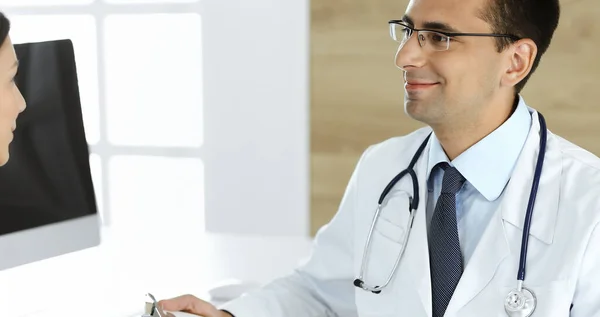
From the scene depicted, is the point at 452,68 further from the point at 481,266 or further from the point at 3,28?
the point at 3,28

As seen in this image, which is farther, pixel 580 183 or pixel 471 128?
pixel 471 128

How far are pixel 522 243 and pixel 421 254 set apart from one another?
192mm

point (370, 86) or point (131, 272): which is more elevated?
point (370, 86)

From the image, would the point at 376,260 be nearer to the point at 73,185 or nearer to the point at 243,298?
the point at 243,298

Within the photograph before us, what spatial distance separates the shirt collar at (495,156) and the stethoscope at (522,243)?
4 cm

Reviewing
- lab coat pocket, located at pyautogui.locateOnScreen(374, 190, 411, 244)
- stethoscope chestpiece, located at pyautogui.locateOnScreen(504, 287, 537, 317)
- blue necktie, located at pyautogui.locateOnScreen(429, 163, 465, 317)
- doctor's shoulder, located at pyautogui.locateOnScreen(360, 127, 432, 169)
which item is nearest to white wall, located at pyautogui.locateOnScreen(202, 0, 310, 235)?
doctor's shoulder, located at pyautogui.locateOnScreen(360, 127, 432, 169)

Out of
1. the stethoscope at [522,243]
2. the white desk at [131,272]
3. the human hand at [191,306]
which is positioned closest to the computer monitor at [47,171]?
the white desk at [131,272]

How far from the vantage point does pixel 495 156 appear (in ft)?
4.84

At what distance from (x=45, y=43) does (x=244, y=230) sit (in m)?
1.42

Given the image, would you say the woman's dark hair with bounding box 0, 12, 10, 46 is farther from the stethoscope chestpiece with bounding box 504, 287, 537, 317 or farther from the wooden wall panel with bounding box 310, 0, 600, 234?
the wooden wall panel with bounding box 310, 0, 600, 234

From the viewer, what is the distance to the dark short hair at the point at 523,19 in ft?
4.84

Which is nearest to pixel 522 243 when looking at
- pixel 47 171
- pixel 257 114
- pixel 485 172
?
pixel 485 172

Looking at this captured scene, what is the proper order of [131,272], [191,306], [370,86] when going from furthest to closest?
[370,86]
[131,272]
[191,306]

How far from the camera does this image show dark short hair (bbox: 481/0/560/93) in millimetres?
1476
